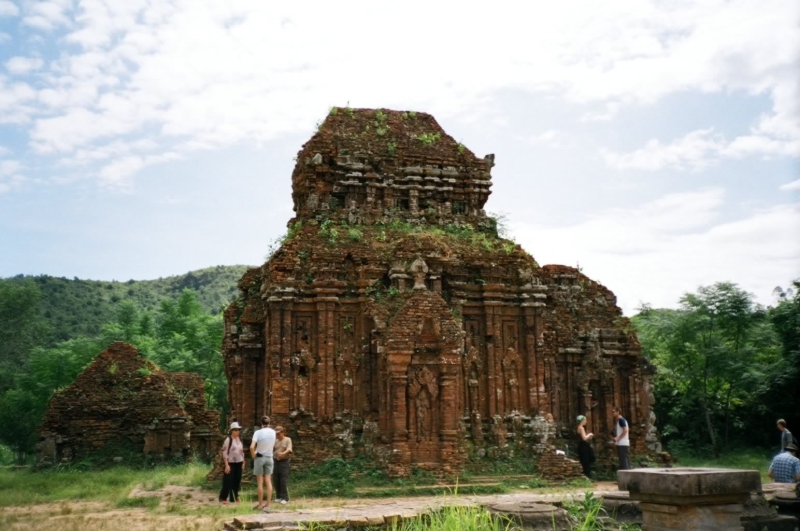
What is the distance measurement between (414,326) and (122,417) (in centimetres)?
1236

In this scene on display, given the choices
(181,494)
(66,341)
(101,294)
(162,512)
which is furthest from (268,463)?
(101,294)

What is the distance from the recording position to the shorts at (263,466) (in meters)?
11.6

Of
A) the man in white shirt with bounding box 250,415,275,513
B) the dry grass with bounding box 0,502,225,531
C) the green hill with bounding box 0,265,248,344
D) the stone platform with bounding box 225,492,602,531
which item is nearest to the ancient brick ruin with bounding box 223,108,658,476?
the man in white shirt with bounding box 250,415,275,513

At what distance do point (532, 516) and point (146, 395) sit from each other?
56.3 ft

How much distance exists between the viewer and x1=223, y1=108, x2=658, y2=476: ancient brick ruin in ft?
46.6

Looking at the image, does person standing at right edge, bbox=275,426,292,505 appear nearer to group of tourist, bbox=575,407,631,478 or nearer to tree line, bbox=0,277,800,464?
group of tourist, bbox=575,407,631,478

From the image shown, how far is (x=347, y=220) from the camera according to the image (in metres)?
16.7

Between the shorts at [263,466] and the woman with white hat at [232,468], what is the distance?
46.7 inches

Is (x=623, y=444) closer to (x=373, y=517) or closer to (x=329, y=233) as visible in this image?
(x=329, y=233)

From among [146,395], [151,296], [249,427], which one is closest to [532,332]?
[249,427]

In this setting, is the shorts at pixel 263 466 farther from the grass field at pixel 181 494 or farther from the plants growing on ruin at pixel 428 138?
the plants growing on ruin at pixel 428 138

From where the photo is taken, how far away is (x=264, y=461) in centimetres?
1168

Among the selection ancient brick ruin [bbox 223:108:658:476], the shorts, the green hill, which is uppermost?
the green hill

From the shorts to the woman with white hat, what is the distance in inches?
46.7
